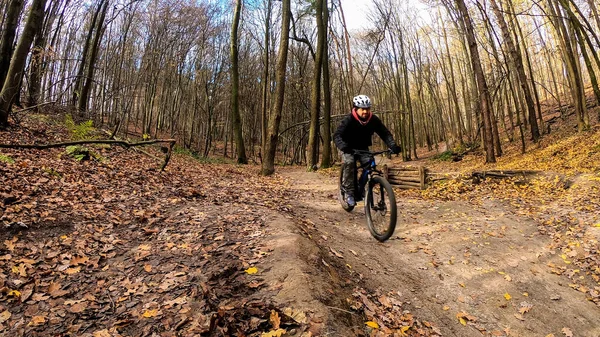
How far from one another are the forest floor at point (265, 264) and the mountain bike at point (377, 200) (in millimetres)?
242

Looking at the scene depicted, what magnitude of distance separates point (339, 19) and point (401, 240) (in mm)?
19655

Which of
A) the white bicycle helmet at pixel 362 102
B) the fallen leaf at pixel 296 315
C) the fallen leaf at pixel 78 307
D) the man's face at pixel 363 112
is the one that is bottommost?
the fallen leaf at pixel 78 307

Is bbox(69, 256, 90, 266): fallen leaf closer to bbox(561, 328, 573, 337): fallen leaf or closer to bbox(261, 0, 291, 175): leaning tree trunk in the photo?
bbox(561, 328, 573, 337): fallen leaf

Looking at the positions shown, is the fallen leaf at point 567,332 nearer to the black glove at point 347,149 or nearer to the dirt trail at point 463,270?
the dirt trail at point 463,270

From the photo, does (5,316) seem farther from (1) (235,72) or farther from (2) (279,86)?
Result: (1) (235,72)

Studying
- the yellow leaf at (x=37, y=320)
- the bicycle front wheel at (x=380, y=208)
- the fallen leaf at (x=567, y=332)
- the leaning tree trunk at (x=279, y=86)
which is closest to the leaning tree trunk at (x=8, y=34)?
the leaning tree trunk at (x=279, y=86)

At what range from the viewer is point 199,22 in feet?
70.9

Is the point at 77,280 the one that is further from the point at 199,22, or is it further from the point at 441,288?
the point at 199,22

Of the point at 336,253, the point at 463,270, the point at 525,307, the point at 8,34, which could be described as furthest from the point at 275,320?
the point at 8,34

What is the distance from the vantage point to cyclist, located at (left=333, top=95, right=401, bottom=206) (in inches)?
211

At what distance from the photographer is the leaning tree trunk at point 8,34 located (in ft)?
26.3

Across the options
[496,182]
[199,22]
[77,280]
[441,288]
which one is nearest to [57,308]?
[77,280]

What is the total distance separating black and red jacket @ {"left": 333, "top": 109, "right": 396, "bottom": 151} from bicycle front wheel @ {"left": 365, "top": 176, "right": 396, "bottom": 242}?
28.8 inches

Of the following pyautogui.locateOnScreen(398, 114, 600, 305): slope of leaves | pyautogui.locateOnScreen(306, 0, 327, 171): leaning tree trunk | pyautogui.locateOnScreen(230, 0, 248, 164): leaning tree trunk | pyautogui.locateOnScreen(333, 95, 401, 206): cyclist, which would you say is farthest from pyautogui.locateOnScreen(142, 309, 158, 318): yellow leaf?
pyautogui.locateOnScreen(230, 0, 248, 164): leaning tree trunk
